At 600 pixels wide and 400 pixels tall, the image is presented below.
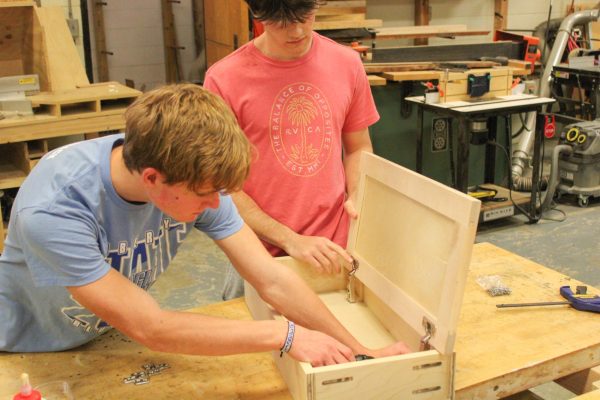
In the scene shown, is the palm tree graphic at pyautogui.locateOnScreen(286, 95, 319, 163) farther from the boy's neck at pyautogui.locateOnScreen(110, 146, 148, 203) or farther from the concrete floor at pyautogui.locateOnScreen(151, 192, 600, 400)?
the concrete floor at pyautogui.locateOnScreen(151, 192, 600, 400)

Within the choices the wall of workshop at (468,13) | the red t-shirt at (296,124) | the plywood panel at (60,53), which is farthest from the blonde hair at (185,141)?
the wall of workshop at (468,13)

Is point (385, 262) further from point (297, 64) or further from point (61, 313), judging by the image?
point (61, 313)

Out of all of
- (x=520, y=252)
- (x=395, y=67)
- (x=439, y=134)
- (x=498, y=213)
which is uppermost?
(x=395, y=67)

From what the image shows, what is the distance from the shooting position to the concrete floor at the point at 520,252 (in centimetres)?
325

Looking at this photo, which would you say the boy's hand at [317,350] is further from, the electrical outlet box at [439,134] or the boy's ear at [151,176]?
the electrical outlet box at [439,134]

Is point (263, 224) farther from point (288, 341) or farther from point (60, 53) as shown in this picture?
point (60, 53)

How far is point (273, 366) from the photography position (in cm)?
131

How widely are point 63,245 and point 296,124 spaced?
69 centimetres

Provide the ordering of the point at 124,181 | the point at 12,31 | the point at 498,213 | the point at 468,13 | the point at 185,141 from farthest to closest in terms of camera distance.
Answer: the point at 468,13 < the point at 498,213 < the point at 12,31 < the point at 124,181 < the point at 185,141

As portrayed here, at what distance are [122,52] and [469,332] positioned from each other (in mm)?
5203

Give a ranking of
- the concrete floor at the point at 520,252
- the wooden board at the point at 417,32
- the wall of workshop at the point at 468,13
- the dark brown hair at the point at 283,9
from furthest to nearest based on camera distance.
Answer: the wall of workshop at the point at 468,13 → the wooden board at the point at 417,32 → the concrete floor at the point at 520,252 → the dark brown hair at the point at 283,9

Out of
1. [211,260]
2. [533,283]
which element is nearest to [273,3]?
[533,283]

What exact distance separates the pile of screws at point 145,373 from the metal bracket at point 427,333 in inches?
20.1

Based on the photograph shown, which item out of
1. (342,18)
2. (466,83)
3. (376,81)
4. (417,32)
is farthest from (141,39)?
(466,83)
